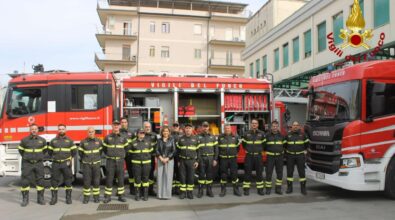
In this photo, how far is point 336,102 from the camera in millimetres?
8617

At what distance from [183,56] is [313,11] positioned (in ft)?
68.2

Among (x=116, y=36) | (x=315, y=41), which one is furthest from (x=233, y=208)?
(x=116, y=36)

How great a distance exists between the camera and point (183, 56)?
41969mm

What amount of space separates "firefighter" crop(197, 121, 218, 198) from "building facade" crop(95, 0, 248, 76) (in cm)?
3084

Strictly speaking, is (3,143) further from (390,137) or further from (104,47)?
(104,47)

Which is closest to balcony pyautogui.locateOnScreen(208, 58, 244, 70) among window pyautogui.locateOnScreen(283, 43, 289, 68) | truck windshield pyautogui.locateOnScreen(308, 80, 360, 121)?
window pyautogui.locateOnScreen(283, 43, 289, 68)

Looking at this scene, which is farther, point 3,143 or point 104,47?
point 104,47

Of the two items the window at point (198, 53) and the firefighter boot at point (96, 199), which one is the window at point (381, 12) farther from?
the window at point (198, 53)

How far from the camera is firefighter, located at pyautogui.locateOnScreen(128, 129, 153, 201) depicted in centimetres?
869

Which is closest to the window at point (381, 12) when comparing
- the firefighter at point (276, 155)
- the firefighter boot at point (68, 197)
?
the firefighter at point (276, 155)

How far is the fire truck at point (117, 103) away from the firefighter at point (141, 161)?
1.71 m

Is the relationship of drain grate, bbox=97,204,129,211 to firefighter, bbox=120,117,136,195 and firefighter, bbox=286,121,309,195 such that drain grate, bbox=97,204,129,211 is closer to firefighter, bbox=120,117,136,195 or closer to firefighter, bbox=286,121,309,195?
firefighter, bbox=120,117,136,195

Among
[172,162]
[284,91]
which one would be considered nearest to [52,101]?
[172,162]

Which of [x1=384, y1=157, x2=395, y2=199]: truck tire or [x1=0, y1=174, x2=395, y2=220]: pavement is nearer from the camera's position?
[x1=0, y1=174, x2=395, y2=220]: pavement
